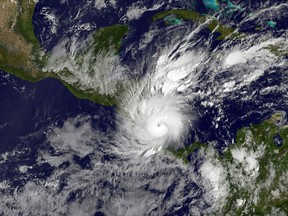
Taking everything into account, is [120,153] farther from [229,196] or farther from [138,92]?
[229,196]

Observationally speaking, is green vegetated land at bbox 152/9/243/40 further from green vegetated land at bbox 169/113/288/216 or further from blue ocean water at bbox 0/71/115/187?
blue ocean water at bbox 0/71/115/187

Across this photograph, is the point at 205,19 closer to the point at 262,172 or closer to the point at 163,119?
the point at 163,119

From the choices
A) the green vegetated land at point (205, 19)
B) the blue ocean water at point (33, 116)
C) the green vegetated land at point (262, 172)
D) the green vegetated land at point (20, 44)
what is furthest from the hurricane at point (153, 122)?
the green vegetated land at point (20, 44)

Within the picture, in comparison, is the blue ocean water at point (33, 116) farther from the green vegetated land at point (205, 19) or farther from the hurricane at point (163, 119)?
the green vegetated land at point (205, 19)

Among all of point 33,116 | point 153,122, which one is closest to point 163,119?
point 153,122

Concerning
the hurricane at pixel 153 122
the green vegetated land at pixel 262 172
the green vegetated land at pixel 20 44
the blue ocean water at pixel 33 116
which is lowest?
the green vegetated land at pixel 262 172

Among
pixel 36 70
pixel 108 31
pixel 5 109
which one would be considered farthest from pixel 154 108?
pixel 5 109
